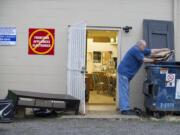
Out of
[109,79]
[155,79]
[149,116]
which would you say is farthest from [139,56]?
[109,79]

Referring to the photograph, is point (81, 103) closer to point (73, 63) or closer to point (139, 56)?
point (73, 63)

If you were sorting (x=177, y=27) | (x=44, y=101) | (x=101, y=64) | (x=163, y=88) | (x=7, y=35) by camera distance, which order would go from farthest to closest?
(x=101, y=64), (x=177, y=27), (x=7, y=35), (x=163, y=88), (x=44, y=101)

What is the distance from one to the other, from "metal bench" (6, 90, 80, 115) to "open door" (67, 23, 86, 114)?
1.85ft

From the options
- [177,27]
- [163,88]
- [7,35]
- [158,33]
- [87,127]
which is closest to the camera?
[87,127]

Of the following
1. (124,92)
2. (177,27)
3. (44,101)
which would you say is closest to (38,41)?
(44,101)

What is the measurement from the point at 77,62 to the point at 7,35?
2.11m

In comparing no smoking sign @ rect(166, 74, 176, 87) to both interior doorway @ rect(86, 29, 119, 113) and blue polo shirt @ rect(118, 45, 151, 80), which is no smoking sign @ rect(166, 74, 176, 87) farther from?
interior doorway @ rect(86, 29, 119, 113)

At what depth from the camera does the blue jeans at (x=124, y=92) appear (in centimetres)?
1336

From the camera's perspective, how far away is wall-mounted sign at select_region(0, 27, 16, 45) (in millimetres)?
13891

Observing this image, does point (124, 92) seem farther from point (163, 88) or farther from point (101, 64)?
point (101, 64)

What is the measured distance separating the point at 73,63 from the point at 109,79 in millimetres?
6151

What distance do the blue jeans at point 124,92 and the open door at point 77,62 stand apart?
3.21 feet

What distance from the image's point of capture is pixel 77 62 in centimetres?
1337

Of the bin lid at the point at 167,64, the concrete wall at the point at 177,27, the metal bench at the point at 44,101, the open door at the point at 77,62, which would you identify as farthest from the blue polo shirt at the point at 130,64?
the metal bench at the point at 44,101
